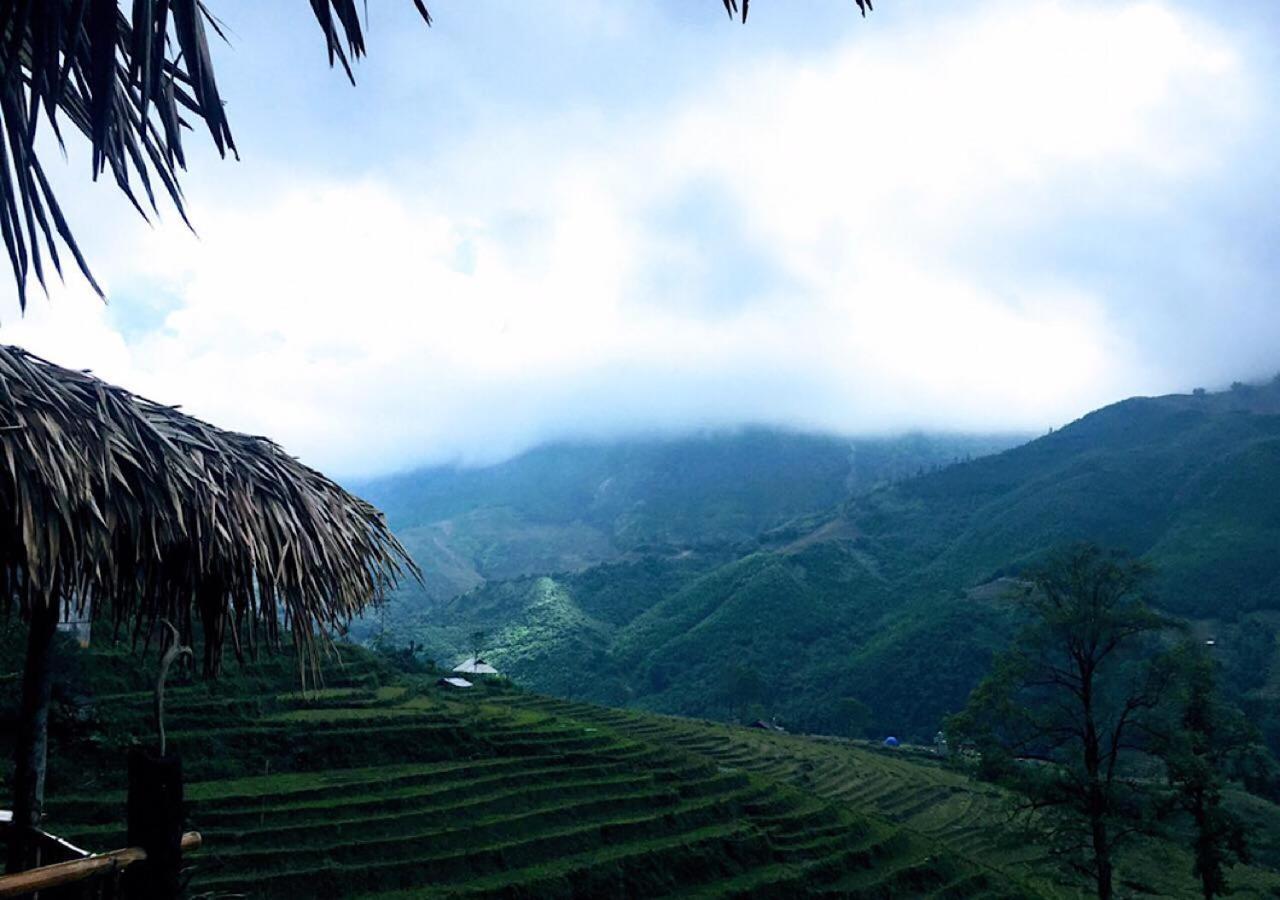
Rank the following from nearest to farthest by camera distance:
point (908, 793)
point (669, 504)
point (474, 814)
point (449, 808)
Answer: point (449, 808)
point (474, 814)
point (908, 793)
point (669, 504)

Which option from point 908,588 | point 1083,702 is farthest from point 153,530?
point 908,588

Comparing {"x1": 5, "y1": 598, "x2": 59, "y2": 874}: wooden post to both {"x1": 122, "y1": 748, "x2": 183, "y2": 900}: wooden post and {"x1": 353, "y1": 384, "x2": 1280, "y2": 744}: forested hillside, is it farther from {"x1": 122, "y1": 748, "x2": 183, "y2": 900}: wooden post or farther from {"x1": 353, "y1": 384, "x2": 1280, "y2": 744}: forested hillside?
{"x1": 353, "y1": 384, "x2": 1280, "y2": 744}: forested hillside

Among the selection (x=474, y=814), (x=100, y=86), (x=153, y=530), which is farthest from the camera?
(x=474, y=814)

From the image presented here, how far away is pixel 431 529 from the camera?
167 metres

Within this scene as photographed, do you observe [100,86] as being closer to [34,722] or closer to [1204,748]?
[34,722]

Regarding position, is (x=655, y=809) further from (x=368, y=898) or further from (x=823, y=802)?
(x=368, y=898)

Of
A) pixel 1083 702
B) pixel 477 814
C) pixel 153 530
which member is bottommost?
pixel 477 814

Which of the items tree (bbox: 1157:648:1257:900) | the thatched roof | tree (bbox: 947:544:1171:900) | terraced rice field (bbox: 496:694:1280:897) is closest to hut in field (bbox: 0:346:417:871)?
the thatched roof

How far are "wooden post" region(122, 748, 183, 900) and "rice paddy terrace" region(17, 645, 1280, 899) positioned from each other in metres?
11.7

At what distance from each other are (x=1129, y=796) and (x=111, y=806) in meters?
18.0

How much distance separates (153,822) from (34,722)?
1969 mm

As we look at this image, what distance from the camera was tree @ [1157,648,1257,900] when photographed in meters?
14.3

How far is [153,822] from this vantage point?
2.47 m

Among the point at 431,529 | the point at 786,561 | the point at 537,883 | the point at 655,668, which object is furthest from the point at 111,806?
the point at 431,529
